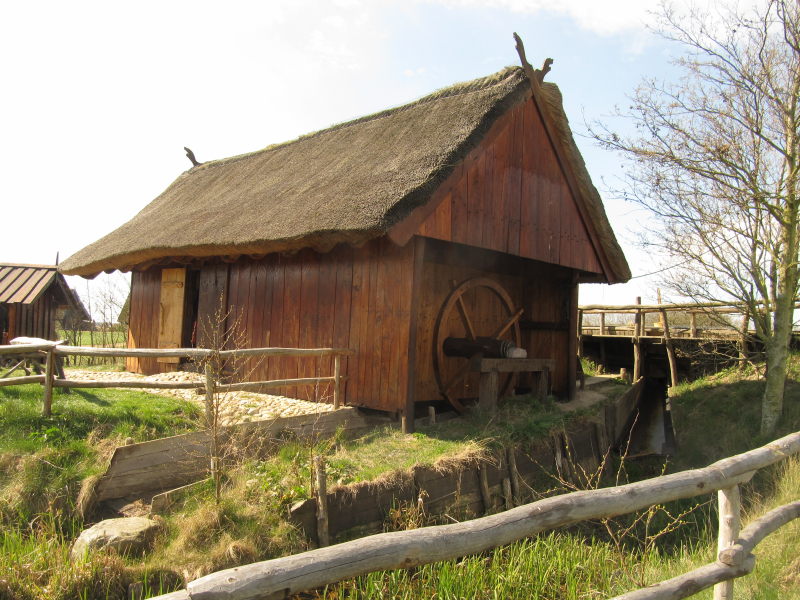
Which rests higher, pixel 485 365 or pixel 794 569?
pixel 485 365

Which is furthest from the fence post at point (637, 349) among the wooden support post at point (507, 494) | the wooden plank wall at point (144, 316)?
the wooden plank wall at point (144, 316)

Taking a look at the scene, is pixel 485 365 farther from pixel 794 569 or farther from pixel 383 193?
pixel 794 569

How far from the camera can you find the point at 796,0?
329 inches

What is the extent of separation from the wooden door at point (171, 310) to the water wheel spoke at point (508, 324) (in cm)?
576

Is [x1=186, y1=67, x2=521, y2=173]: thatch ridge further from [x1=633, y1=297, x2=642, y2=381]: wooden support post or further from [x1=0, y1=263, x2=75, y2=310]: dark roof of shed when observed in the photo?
[x1=633, y1=297, x2=642, y2=381]: wooden support post

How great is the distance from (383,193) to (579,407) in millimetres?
5173

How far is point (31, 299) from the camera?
39.1 feet

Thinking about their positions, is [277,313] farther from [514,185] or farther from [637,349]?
[637,349]

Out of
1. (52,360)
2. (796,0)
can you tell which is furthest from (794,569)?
(796,0)

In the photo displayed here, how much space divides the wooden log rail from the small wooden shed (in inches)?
483

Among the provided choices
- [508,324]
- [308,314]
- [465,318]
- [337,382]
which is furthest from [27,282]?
[508,324]

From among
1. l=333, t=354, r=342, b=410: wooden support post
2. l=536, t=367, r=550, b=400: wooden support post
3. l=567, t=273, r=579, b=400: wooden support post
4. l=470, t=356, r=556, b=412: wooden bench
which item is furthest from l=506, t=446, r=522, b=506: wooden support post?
l=567, t=273, r=579, b=400: wooden support post

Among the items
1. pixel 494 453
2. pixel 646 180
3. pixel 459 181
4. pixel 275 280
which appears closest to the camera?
pixel 494 453

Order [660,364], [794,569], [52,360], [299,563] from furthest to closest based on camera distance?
1. [660,364]
2. [52,360]
3. [794,569]
4. [299,563]
